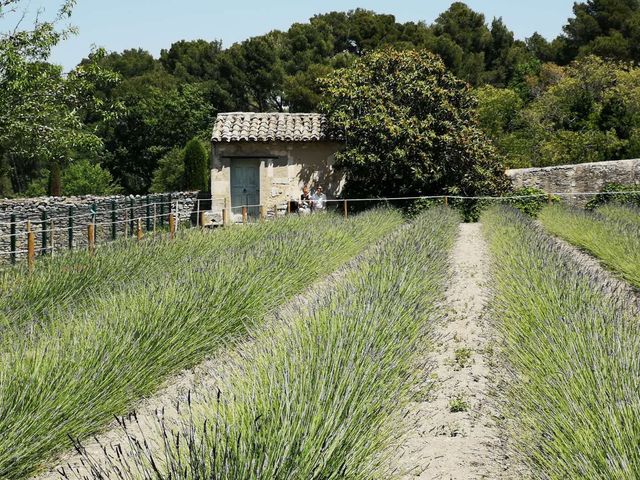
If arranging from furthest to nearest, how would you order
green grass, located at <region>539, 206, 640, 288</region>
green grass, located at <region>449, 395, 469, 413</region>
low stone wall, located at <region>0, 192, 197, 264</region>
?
low stone wall, located at <region>0, 192, 197, 264</region> < green grass, located at <region>539, 206, 640, 288</region> < green grass, located at <region>449, 395, 469, 413</region>

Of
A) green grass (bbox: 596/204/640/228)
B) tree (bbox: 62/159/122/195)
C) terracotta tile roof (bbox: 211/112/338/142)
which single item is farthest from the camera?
tree (bbox: 62/159/122/195)

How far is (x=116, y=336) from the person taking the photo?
5.38 meters

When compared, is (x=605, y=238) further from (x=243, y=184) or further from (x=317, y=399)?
(x=243, y=184)

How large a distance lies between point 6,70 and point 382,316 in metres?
12.2

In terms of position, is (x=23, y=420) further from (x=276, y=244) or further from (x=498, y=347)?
(x=276, y=244)

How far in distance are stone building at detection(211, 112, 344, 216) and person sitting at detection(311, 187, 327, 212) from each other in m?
0.52

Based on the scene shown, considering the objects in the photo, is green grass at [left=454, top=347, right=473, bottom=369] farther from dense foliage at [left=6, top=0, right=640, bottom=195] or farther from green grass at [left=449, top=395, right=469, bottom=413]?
dense foliage at [left=6, top=0, right=640, bottom=195]

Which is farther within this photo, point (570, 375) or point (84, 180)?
point (84, 180)

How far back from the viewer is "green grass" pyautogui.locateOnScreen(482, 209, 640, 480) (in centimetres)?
348

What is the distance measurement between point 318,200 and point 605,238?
10.0 metres

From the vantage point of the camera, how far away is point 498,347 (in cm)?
641

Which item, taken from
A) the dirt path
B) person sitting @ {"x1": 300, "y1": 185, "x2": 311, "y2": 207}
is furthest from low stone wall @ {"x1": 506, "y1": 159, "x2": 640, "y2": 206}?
the dirt path

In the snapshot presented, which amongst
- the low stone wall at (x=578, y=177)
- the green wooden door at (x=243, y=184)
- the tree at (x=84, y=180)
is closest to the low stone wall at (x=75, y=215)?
the green wooden door at (x=243, y=184)

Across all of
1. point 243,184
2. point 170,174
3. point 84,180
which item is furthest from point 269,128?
point 84,180
